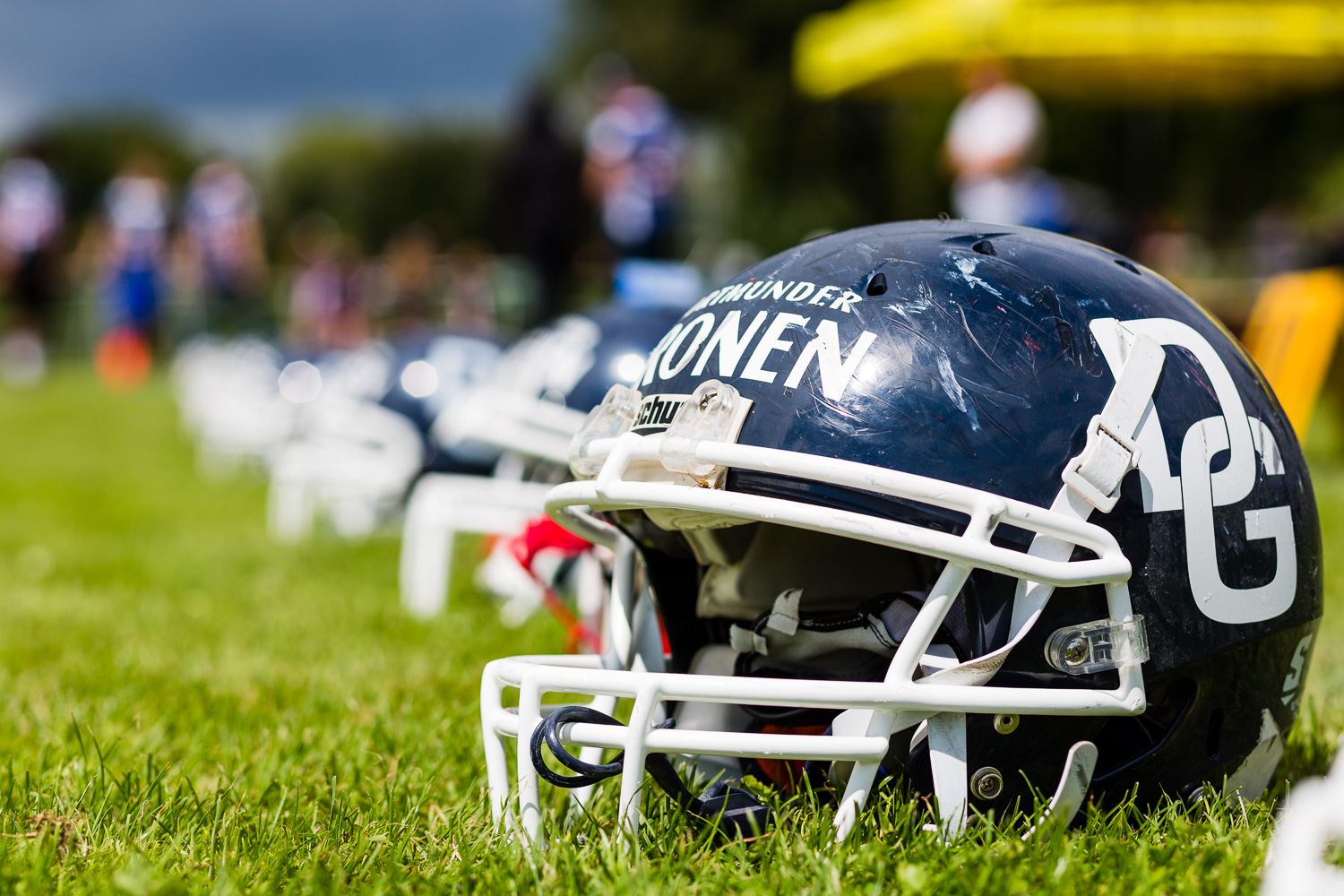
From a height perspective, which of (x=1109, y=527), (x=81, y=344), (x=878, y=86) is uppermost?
(x=878, y=86)

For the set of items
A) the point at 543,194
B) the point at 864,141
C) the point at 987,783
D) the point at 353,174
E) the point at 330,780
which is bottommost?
the point at 330,780

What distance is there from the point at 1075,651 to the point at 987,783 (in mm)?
196

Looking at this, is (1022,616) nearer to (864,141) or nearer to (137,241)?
(137,241)

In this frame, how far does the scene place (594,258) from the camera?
55.1 ft

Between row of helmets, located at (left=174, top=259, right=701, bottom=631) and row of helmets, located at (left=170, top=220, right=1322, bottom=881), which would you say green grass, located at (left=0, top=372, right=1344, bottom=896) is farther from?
row of helmets, located at (left=174, top=259, right=701, bottom=631)

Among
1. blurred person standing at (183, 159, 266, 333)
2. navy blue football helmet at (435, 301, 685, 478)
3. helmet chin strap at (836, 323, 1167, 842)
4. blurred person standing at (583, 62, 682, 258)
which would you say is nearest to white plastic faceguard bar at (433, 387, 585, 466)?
navy blue football helmet at (435, 301, 685, 478)

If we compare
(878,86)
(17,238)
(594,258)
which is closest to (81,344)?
(17,238)

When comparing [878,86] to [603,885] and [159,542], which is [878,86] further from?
[603,885]

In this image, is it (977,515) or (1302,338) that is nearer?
(977,515)

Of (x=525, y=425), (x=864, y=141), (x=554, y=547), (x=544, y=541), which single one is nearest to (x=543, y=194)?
(x=525, y=425)

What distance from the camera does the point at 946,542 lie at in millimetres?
1420

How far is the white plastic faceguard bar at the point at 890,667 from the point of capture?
56.6 inches

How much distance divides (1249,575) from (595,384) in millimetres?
1575

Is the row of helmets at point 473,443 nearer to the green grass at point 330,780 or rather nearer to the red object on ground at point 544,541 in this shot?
the red object on ground at point 544,541
